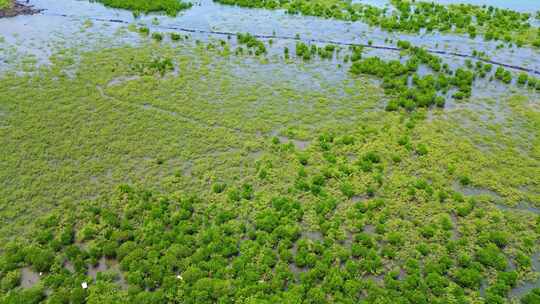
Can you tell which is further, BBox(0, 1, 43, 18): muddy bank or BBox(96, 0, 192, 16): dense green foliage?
BBox(96, 0, 192, 16): dense green foliage

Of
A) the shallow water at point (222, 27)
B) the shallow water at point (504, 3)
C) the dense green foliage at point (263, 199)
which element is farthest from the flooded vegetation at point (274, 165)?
the shallow water at point (504, 3)

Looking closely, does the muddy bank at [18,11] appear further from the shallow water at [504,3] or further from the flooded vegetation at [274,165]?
the shallow water at [504,3]

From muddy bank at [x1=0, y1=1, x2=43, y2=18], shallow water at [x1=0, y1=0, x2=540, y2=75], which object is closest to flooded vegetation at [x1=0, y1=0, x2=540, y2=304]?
shallow water at [x1=0, y1=0, x2=540, y2=75]

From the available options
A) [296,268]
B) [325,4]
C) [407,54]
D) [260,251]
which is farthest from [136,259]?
[325,4]

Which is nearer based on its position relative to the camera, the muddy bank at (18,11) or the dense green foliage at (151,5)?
the muddy bank at (18,11)

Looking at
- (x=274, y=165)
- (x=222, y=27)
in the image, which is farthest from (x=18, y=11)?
(x=274, y=165)

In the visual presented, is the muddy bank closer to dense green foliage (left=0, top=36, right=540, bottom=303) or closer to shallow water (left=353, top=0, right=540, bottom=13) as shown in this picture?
dense green foliage (left=0, top=36, right=540, bottom=303)
